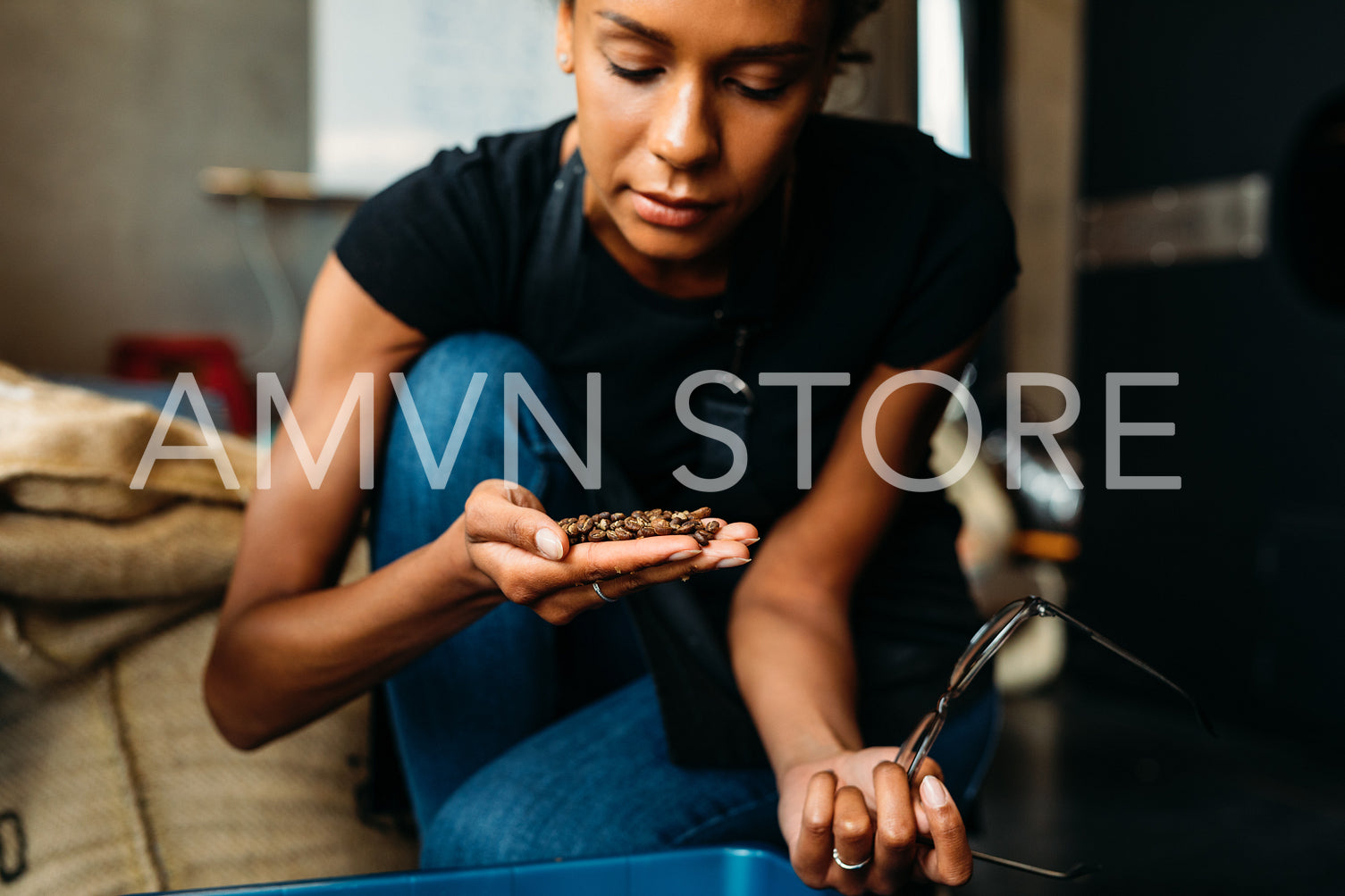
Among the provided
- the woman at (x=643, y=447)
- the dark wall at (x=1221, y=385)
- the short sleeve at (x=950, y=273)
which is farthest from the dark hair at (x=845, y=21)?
the dark wall at (x=1221, y=385)

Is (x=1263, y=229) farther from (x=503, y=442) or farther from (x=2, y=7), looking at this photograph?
(x=2, y=7)

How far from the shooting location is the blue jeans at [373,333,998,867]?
0.78 m

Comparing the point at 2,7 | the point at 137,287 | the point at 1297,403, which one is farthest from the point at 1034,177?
the point at 2,7

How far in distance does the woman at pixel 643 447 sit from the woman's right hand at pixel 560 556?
15 centimetres

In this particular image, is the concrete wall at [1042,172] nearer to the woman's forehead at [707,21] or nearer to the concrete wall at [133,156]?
the concrete wall at [133,156]

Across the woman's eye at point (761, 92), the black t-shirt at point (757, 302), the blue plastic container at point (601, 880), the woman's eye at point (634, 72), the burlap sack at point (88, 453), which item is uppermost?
the woman's eye at point (634, 72)

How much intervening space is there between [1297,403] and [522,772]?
1.70 meters

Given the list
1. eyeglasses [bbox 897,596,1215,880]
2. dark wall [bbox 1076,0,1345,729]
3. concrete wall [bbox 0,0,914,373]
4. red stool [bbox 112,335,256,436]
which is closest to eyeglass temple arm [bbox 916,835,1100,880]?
eyeglasses [bbox 897,596,1215,880]

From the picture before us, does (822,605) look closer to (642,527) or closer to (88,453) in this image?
(642,527)

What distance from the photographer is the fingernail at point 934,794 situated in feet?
1.80

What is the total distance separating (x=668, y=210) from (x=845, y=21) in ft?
0.71

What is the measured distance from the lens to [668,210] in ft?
2.36

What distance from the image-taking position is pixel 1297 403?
1.93 m

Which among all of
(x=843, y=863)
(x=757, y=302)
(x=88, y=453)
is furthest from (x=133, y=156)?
(x=843, y=863)
